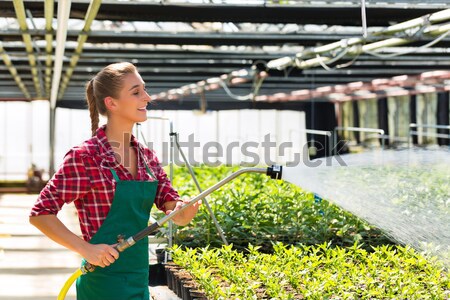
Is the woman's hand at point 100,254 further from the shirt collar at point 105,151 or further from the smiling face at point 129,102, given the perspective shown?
the smiling face at point 129,102

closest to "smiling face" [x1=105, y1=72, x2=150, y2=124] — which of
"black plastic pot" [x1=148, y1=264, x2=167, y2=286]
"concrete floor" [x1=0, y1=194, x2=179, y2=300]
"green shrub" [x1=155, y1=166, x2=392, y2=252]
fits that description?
"concrete floor" [x1=0, y1=194, x2=179, y2=300]

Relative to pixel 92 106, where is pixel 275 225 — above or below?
below

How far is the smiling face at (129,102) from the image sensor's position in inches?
101

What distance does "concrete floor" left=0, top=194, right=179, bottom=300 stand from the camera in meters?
6.70

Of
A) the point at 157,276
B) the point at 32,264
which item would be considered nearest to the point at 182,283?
the point at 157,276

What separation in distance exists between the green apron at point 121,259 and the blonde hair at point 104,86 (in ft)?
0.84

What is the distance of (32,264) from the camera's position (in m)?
8.28

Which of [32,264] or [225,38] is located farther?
[225,38]

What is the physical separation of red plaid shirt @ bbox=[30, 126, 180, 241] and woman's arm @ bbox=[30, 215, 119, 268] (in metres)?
0.03

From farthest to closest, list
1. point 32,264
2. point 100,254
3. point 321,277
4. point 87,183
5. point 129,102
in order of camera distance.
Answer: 1. point 32,264
2. point 321,277
3. point 129,102
4. point 87,183
5. point 100,254

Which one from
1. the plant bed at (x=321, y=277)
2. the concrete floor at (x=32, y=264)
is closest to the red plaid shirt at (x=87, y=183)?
the plant bed at (x=321, y=277)

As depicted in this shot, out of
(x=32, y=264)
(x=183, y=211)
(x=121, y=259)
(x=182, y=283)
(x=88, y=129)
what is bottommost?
(x=32, y=264)

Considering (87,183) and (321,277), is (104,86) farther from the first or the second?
(321,277)

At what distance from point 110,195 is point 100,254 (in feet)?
0.71
